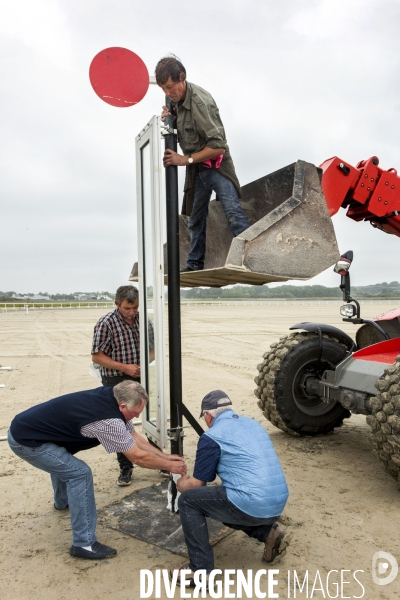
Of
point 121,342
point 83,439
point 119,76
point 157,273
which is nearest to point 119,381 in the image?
point 121,342

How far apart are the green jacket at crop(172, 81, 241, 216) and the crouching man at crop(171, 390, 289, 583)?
1.86 metres

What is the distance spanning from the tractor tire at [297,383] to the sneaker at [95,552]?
8.47 feet

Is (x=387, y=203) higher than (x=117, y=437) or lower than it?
higher

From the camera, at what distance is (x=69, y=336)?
18281 mm

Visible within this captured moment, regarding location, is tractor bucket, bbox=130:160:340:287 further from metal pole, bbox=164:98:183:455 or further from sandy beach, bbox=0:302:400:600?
sandy beach, bbox=0:302:400:600

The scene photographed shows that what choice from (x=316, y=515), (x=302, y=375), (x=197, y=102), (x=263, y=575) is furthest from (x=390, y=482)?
(x=197, y=102)

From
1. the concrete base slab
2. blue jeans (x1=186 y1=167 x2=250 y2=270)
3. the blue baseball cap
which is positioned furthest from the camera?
blue jeans (x1=186 y1=167 x2=250 y2=270)

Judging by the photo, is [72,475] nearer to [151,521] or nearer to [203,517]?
[151,521]

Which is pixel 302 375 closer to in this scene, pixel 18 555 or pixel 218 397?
pixel 218 397

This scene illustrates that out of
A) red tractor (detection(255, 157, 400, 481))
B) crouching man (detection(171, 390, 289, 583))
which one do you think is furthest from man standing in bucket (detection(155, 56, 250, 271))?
crouching man (detection(171, 390, 289, 583))

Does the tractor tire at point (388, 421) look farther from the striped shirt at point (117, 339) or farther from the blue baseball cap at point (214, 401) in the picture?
the striped shirt at point (117, 339)

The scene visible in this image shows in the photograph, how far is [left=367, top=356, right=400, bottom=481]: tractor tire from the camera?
3.95 m

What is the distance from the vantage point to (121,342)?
15.4 feet

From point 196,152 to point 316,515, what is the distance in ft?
9.15
